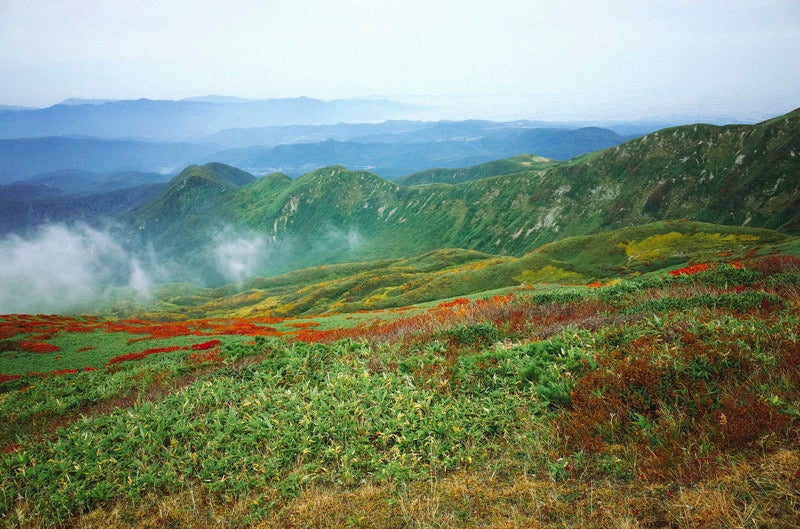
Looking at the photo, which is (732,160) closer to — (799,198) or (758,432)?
(799,198)

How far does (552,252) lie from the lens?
357 feet

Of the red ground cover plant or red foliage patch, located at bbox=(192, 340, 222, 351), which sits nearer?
the red ground cover plant

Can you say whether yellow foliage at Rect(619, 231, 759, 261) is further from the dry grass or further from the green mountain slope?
the dry grass

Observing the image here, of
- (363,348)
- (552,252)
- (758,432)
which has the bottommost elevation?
(552,252)

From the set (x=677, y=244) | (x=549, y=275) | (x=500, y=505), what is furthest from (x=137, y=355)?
(x=677, y=244)

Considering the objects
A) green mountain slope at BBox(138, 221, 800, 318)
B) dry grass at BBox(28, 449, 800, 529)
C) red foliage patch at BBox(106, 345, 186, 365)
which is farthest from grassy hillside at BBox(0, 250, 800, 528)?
green mountain slope at BBox(138, 221, 800, 318)

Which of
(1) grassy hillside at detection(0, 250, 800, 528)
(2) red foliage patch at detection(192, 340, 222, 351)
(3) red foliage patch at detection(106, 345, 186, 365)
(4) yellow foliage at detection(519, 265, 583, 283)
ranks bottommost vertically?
(4) yellow foliage at detection(519, 265, 583, 283)

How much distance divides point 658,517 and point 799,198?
21588cm

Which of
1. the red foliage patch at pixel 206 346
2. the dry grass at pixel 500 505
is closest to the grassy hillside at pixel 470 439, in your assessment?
the dry grass at pixel 500 505

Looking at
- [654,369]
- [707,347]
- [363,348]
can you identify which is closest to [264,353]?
[363,348]

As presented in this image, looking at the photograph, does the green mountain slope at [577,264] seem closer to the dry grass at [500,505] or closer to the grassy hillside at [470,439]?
the grassy hillside at [470,439]

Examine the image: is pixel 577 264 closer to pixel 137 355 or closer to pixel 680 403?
pixel 137 355

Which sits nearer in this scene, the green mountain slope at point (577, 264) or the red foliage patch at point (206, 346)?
the red foliage patch at point (206, 346)

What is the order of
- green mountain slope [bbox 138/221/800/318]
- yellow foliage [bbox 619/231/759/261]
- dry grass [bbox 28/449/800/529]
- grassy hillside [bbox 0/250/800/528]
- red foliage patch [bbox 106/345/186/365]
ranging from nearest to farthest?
dry grass [bbox 28/449/800/529]
grassy hillside [bbox 0/250/800/528]
red foliage patch [bbox 106/345/186/365]
green mountain slope [bbox 138/221/800/318]
yellow foliage [bbox 619/231/759/261]
